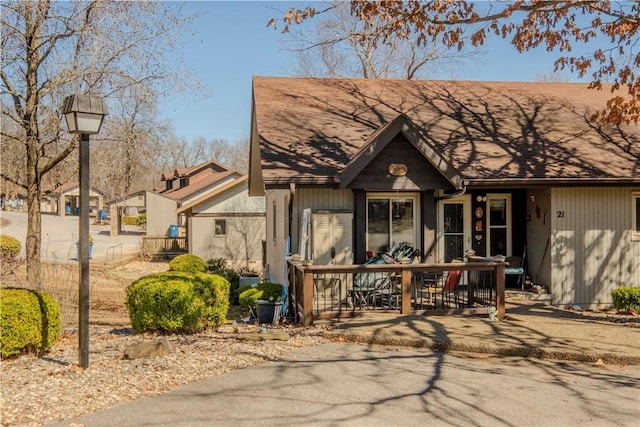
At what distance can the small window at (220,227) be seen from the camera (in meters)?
29.3

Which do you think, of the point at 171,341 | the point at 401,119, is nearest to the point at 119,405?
the point at 171,341

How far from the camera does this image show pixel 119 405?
19.0 ft

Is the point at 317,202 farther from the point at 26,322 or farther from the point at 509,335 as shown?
the point at 26,322

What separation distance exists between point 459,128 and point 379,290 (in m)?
5.68

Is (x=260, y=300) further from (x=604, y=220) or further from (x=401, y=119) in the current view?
(x=604, y=220)

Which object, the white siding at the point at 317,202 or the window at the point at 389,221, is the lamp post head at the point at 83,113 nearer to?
the white siding at the point at 317,202

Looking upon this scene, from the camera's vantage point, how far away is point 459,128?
15.0 metres

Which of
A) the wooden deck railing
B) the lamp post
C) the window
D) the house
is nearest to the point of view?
the lamp post

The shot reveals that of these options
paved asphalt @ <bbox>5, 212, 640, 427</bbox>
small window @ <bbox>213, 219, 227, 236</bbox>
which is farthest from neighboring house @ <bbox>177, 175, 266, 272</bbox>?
paved asphalt @ <bbox>5, 212, 640, 427</bbox>

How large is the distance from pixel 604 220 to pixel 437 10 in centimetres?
685

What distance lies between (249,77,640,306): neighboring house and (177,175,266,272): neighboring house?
43.9 feet

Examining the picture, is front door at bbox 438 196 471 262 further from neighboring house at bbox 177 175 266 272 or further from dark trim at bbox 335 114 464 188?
neighboring house at bbox 177 175 266 272

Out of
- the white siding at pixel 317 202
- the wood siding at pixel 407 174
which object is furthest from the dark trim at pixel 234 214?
the wood siding at pixel 407 174

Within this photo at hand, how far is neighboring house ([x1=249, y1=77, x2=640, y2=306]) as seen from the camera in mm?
12078
